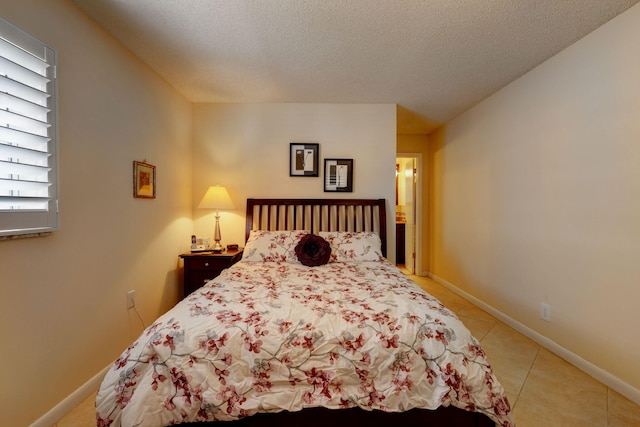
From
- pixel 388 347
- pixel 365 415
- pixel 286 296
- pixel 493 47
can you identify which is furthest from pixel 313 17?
pixel 365 415

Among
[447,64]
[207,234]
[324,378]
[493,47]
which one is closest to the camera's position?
[324,378]

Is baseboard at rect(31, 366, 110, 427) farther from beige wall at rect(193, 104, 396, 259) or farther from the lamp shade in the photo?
beige wall at rect(193, 104, 396, 259)

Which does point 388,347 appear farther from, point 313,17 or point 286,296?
point 313,17

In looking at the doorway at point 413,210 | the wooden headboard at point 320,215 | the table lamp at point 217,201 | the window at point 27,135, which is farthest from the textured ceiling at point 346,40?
the doorway at point 413,210

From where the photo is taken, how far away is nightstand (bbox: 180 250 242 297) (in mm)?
2744

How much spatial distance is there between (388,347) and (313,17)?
1993 millimetres

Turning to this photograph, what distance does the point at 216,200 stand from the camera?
115 inches

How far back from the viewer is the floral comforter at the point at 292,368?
1159 millimetres

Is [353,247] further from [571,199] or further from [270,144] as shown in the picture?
[571,199]

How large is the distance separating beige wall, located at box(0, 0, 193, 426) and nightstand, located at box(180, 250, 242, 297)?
0.23 meters

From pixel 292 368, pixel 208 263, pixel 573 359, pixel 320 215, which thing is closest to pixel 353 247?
pixel 320 215

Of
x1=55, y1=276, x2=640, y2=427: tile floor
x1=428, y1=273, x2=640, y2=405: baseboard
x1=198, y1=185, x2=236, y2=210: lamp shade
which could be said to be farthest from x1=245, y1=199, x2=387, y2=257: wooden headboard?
x1=55, y1=276, x2=640, y2=427: tile floor

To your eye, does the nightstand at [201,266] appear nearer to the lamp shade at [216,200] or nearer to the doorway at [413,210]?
the lamp shade at [216,200]

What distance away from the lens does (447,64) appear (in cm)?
235
